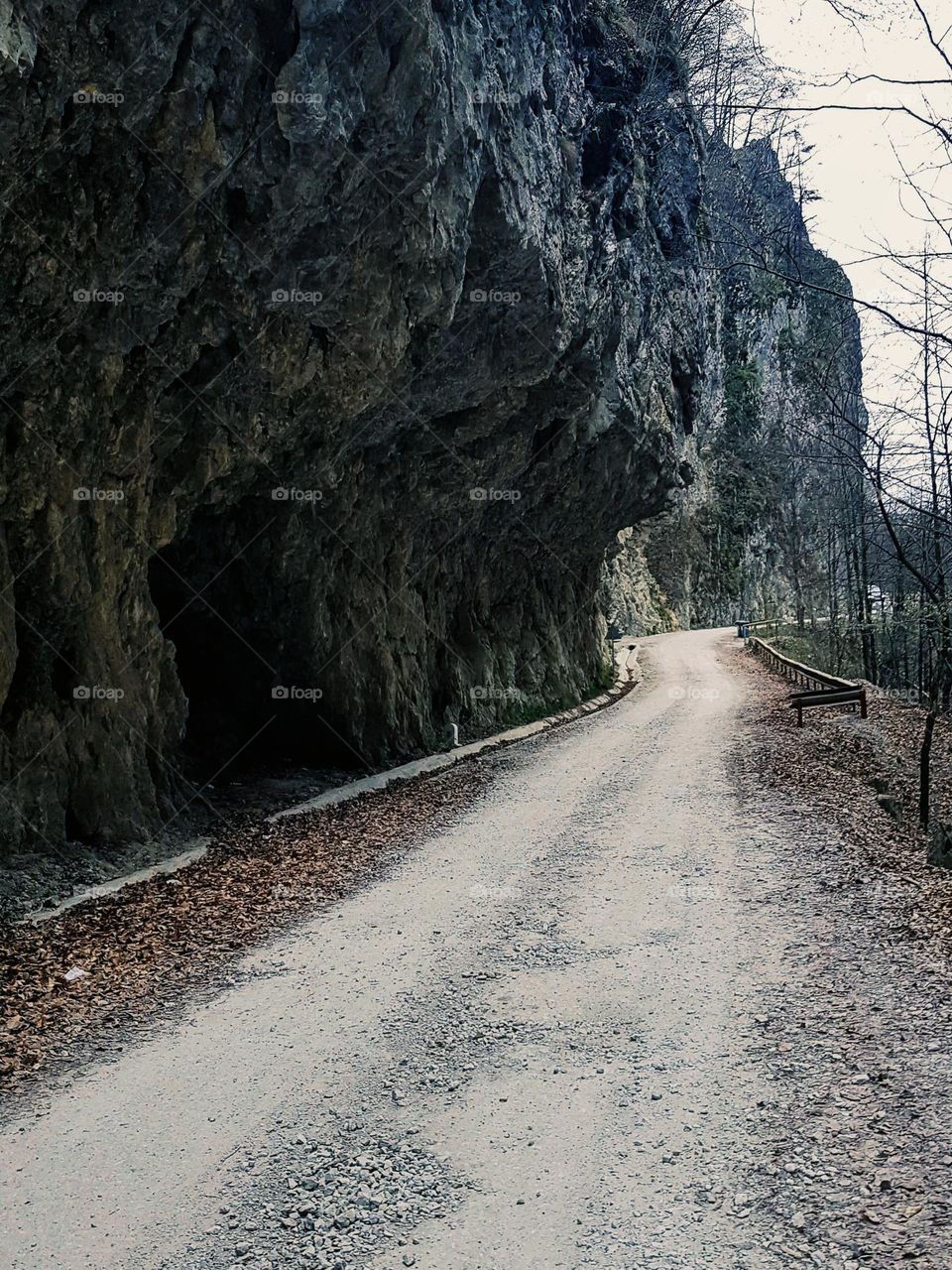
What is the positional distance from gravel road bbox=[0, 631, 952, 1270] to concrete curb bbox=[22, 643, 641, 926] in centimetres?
239

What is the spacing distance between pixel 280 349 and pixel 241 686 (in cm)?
695

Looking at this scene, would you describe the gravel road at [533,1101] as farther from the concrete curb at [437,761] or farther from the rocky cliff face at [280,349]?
the concrete curb at [437,761]

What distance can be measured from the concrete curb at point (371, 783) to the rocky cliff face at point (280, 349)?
27.7 inches

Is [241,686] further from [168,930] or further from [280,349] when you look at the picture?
[168,930]

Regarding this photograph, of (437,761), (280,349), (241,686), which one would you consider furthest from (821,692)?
(280,349)

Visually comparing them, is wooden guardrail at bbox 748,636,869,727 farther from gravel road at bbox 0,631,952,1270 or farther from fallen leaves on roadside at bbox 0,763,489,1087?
gravel road at bbox 0,631,952,1270

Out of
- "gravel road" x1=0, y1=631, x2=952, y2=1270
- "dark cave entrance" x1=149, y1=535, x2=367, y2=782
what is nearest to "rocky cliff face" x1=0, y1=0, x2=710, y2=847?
"dark cave entrance" x1=149, y1=535, x2=367, y2=782

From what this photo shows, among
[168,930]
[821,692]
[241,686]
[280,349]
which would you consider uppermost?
[280,349]

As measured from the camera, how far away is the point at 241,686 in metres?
16.8

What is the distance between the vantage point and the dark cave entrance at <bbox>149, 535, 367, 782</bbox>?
15.7 metres

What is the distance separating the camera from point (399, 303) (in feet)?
41.2

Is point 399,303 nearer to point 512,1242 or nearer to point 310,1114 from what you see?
point 310,1114

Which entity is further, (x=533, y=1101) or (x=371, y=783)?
(x=371, y=783)

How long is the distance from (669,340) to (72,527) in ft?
69.6
